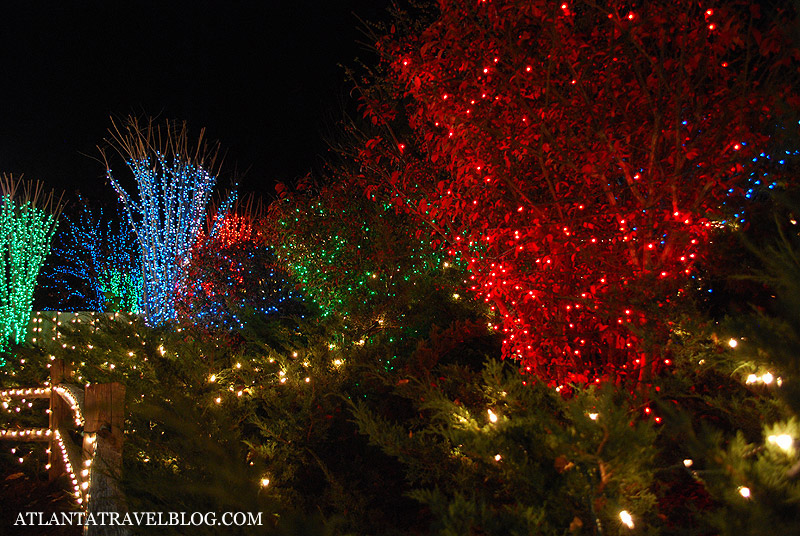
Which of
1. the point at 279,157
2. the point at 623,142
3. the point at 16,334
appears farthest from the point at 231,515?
the point at 279,157

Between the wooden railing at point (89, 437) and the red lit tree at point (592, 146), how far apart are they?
8.59 feet

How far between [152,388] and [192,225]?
21.8 ft

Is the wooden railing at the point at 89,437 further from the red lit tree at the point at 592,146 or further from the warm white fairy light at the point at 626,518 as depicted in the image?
the red lit tree at the point at 592,146

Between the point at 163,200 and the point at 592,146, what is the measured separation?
8824 millimetres

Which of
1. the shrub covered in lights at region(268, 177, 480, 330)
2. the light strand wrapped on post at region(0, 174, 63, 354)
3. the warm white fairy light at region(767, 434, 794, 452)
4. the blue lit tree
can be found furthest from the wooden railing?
the blue lit tree

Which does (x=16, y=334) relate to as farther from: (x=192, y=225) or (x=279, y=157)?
(x=279, y=157)

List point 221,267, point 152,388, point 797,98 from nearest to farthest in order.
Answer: point 797,98 → point 152,388 → point 221,267

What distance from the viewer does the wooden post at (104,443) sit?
2.66 meters

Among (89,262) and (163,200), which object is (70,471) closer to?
(163,200)

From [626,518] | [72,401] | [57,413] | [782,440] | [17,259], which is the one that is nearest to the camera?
[782,440]

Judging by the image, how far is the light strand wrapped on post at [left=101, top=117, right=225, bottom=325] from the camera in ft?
32.1

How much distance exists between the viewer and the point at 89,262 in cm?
1866

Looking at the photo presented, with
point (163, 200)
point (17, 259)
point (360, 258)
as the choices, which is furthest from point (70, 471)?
point (17, 259)

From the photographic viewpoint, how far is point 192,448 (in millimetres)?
2314
